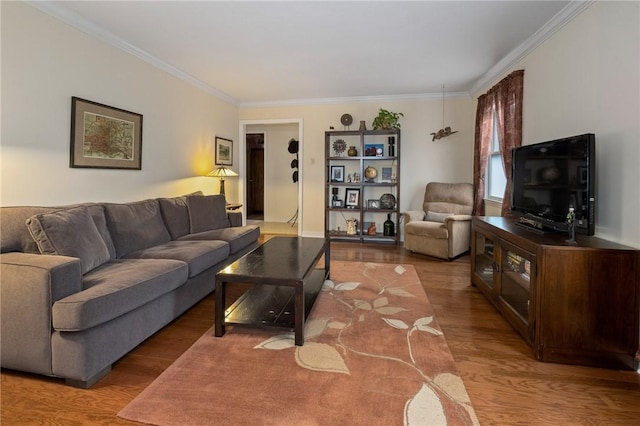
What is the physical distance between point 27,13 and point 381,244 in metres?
4.88

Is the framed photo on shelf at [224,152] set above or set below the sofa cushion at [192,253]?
above

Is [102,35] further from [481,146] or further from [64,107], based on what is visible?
[481,146]

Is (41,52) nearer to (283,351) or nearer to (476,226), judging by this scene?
(283,351)

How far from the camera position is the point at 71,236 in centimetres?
213

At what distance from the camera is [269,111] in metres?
6.14

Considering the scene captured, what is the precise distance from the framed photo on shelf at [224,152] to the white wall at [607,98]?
4483mm

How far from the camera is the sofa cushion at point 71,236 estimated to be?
202cm

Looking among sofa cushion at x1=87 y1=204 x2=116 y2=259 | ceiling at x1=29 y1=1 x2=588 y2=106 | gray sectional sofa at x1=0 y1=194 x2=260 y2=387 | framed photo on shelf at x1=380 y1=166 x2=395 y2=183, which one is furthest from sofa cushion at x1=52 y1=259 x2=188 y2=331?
framed photo on shelf at x1=380 y1=166 x2=395 y2=183

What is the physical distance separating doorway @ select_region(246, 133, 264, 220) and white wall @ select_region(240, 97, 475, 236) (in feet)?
9.98

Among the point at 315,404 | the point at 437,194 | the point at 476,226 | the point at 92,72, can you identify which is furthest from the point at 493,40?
the point at 92,72

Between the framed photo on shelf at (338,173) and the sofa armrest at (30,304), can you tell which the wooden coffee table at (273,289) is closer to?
the sofa armrest at (30,304)

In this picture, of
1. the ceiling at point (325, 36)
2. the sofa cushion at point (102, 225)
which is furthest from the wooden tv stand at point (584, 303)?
the sofa cushion at point (102, 225)

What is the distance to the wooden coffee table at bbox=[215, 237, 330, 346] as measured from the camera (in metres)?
2.11

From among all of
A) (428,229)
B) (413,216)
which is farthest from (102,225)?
(413,216)
